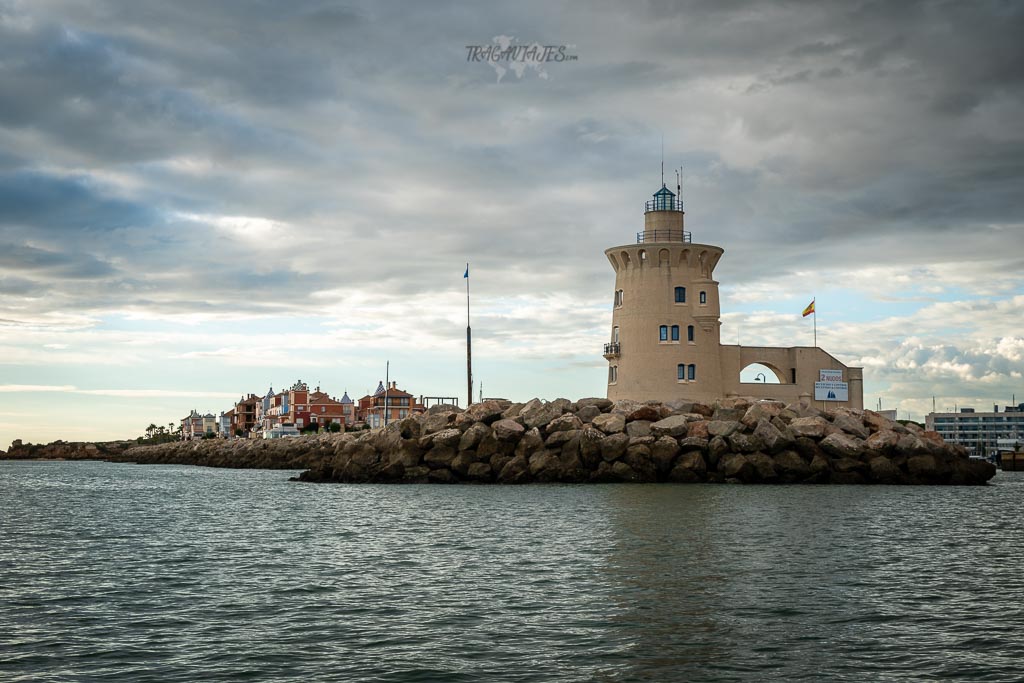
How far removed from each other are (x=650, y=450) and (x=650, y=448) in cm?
12

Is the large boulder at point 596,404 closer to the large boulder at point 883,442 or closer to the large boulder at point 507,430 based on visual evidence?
the large boulder at point 507,430

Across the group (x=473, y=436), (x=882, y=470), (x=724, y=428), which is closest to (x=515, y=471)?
(x=473, y=436)

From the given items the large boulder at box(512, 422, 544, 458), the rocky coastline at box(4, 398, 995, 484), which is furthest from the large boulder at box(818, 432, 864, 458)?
the large boulder at box(512, 422, 544, 458)

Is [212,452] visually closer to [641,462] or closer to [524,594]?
[641,462]

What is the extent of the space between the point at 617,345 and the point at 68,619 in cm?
4374

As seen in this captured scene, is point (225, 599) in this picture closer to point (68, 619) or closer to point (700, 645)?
point (68, 619)

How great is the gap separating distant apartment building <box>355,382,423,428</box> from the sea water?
97.3 metres

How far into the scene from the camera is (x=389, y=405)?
13150cm

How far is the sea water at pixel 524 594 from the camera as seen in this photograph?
38.9ft

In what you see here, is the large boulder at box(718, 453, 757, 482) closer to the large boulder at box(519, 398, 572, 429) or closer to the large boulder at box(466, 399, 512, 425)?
the large boulder at box(519, 398, 572, 429)

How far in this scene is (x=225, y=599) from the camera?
1616 centimetres

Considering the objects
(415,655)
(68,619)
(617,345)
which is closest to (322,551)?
(68,619)

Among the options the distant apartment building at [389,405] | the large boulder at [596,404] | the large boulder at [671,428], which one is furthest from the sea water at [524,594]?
the distant apartment building at [389,405]

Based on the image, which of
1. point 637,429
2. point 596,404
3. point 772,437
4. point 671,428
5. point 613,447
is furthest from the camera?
point 596,404
